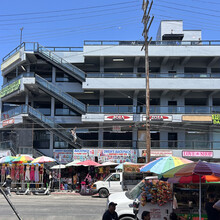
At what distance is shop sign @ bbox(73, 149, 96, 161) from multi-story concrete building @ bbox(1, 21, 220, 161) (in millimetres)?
854

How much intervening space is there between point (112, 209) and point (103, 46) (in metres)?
26.0

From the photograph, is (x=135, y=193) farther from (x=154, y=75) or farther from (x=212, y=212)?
(x=154, y=75)

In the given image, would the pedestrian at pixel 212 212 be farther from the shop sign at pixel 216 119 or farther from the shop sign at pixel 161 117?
the shop sign at pixel 216 119

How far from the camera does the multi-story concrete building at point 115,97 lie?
29.4 metres

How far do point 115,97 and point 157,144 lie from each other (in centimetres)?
731

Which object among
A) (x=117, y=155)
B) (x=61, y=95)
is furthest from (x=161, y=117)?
(x=61, y=95)

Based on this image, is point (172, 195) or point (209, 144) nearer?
point (172, 195)

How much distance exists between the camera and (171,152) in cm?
2873

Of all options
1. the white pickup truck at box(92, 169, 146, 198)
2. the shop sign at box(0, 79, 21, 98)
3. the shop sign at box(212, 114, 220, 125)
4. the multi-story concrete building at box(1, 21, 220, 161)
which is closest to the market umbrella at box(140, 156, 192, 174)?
the white pickup truck at box(92, 169, 146, 198)

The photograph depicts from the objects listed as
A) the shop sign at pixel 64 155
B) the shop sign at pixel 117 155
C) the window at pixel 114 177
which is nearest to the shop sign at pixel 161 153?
the shop sign at pixel 117 155

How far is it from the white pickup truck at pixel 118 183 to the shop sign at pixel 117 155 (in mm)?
7807

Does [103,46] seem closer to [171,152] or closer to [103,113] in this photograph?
[103,113]

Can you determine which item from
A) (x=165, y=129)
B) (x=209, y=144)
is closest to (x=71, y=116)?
(x=165, y=129)

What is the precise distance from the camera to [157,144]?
29.5 meters
